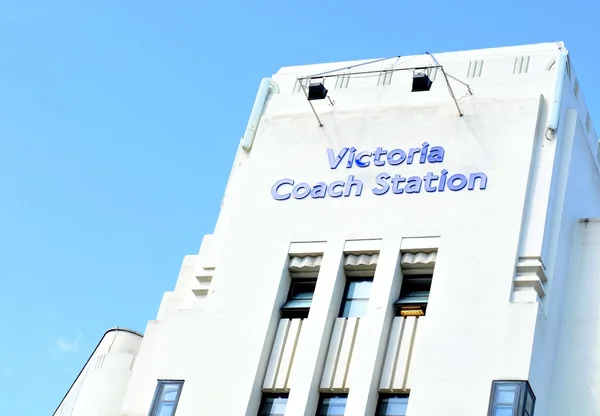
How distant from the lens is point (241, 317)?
28.1m

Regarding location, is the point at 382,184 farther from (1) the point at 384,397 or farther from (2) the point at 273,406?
(2) the point at 273,406

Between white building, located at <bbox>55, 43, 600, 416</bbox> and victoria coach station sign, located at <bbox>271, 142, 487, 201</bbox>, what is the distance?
44mm

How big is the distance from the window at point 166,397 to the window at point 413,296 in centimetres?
489

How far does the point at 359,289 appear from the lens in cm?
2817

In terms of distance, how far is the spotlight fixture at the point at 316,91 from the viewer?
30.9 metres

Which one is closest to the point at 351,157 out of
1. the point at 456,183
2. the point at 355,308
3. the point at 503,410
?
the point at 456,183

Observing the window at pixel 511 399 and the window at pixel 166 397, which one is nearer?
the window at pixel 511 399

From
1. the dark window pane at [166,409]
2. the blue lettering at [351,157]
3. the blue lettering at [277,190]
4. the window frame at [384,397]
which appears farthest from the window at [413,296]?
the dark window pane at [166,409]

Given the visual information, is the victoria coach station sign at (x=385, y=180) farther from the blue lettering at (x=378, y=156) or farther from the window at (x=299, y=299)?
the window at (x=299, y=299)

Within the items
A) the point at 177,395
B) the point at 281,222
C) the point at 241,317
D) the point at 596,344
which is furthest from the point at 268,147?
the point at 596,344

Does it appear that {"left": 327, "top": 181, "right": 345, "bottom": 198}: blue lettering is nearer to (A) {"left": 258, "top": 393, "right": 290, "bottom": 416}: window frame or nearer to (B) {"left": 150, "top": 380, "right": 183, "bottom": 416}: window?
(A) {"left": 258, "top": 393, "right": 290, "bottom": 416}: window frame

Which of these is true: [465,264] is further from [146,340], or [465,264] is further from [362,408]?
[146,340]

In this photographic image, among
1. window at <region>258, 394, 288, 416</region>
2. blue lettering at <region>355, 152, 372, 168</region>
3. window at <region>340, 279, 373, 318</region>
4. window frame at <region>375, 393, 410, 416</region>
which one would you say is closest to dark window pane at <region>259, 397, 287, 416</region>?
window at <region>258, 394, 288, 416</region>

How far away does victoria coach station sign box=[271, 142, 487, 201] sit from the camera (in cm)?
2844
